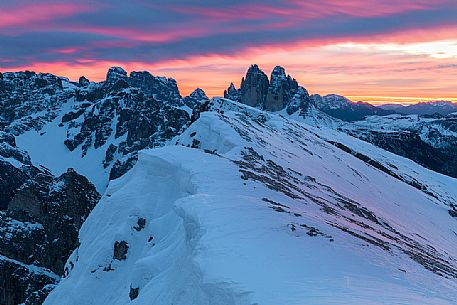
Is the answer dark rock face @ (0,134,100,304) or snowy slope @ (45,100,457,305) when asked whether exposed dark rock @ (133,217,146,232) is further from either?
dark rock face @ (0,134,100,304)

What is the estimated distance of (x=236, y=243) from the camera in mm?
16656

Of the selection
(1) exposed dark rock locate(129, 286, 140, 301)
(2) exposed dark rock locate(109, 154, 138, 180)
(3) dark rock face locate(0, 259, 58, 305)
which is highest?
(1) exposed dark rock locate(129, 286, 140, 301)

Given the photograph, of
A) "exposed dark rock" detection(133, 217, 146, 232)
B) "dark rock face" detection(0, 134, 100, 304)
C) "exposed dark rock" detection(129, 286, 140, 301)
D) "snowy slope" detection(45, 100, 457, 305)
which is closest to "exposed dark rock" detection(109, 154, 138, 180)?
"dark rock face" detection(0, 134, 100, 304)

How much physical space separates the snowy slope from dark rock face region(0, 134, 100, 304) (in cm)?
4519

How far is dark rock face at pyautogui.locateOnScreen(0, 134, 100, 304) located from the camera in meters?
73.0

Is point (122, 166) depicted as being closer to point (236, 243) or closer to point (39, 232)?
point (39, 232)

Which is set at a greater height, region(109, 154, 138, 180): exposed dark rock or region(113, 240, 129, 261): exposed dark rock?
region(113, 240, 129, 261): exposed dark rock

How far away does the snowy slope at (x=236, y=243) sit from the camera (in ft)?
46.7

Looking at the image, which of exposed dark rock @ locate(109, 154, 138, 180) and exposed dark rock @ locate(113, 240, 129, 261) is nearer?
exposed dark rock @ locate(113, 240, 129, 261)

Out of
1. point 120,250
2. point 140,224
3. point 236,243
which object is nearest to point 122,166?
point 140,224

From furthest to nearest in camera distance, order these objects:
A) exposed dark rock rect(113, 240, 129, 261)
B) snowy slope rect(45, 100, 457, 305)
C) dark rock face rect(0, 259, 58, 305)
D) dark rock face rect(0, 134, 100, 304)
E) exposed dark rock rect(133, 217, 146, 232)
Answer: dark rock face rect(0, 134, 100, 304) < dark rock face rect(0, 259, 58, 305) < exposed dark rock rect(133, 217, 146, 232) < exposed dark rock rect(113, 240, 129, 261) < snowy slope rect(45, 100, 457, 305)

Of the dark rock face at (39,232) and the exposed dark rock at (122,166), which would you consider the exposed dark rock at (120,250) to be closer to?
the dark rock face at (39,232)

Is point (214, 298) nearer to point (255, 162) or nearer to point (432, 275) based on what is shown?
point (432, 275)

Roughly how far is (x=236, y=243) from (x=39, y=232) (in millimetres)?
74504
